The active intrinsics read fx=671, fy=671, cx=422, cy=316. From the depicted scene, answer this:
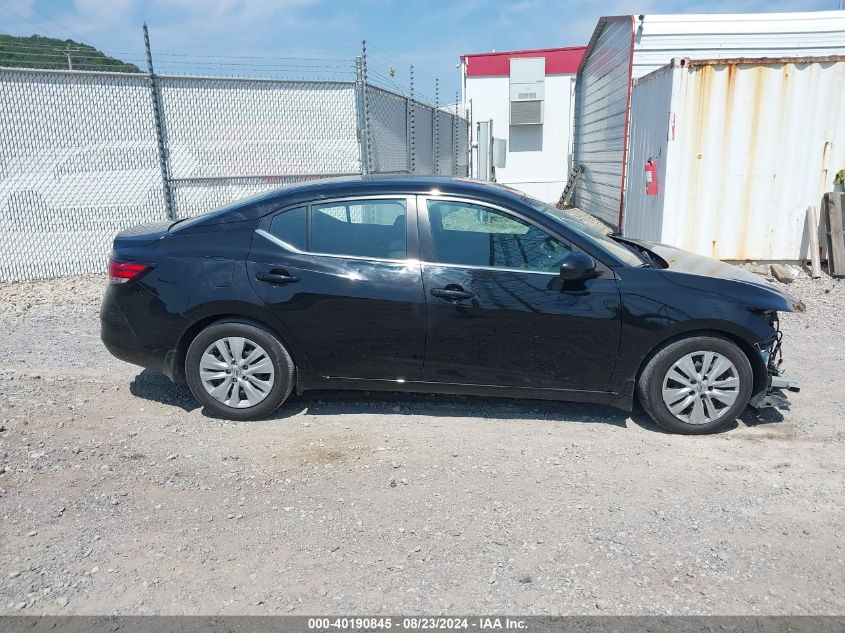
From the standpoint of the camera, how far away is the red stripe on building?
2264 centimetres

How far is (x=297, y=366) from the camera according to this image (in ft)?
15.1

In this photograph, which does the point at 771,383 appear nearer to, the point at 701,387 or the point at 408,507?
the point at 701,387

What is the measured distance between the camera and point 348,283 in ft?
14.6

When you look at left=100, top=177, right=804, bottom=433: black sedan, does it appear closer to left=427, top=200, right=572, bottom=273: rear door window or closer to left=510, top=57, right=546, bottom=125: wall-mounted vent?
left=427, top=200, right=572, bottom=273: rear door window

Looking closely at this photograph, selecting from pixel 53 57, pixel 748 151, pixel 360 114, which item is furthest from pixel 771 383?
pixel 53 57

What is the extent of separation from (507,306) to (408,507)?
1465 millimetres

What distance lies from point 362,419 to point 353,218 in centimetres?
140

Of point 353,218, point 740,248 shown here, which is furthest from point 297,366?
point 740,248

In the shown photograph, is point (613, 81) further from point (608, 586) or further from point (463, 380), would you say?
point (608, 586)

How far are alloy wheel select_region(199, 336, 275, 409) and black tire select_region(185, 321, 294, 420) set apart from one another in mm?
22

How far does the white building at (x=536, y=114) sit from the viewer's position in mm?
22500

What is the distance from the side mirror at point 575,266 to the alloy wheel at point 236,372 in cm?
205

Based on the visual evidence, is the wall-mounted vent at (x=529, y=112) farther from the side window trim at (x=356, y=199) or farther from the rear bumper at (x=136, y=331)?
the rear bumper at (x=136, y=331)

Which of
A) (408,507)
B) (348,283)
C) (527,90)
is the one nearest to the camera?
(408,507)
